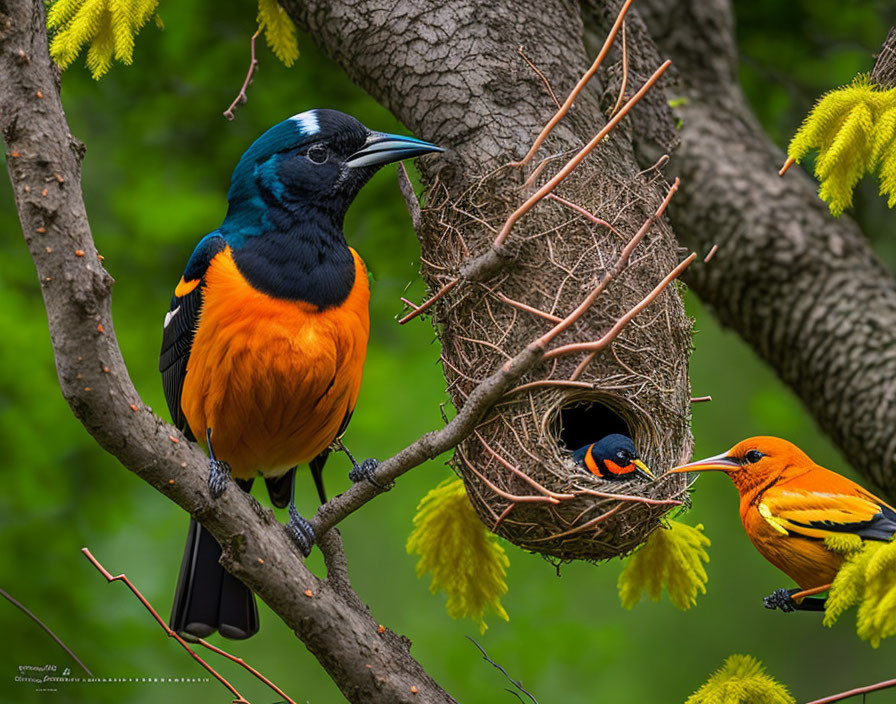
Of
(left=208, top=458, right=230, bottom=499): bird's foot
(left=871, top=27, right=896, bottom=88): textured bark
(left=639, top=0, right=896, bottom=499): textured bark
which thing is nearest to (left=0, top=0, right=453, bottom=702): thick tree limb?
(left=208, top=458, right=230, bottom=499): bird's foot

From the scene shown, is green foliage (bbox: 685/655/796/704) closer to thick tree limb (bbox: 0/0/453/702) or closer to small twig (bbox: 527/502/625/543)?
small twig (bbox: 527/502/625/543)

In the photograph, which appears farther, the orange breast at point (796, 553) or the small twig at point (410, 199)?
the small twig at point (410, 199)

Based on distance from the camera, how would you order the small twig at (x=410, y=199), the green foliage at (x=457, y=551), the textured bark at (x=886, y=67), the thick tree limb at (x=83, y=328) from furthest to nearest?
the green foliage at (x=457, y=551) < the small twig at (x=410, y=199) < the textured bark at (x=886, y=67) < the thick tree limb at (x=83, y=328)

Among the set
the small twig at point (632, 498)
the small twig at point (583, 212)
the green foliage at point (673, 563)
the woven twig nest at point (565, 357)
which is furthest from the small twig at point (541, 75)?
the green foliage at point (673, 563)

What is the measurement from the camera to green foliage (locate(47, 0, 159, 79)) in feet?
11.2

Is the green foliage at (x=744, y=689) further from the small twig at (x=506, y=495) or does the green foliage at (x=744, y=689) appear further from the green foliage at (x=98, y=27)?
the green foliage at (x=98, y=27)

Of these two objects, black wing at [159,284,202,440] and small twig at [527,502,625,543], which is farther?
black wing at [159,284,202,440]

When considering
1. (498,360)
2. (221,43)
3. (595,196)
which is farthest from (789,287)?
(221,43)

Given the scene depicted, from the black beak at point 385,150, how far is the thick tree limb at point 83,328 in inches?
42.7

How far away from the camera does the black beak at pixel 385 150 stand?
3383mm

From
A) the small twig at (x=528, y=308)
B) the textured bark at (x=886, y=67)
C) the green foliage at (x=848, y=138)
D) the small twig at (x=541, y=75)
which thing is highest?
the textured bark at (x=886, y=67)

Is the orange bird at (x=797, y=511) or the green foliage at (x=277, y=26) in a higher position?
the green foliage at (x=277, y=26)

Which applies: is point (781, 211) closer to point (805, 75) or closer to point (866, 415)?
point (866, 415)

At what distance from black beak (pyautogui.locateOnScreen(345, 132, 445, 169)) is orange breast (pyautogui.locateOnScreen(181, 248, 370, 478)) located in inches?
13.7
